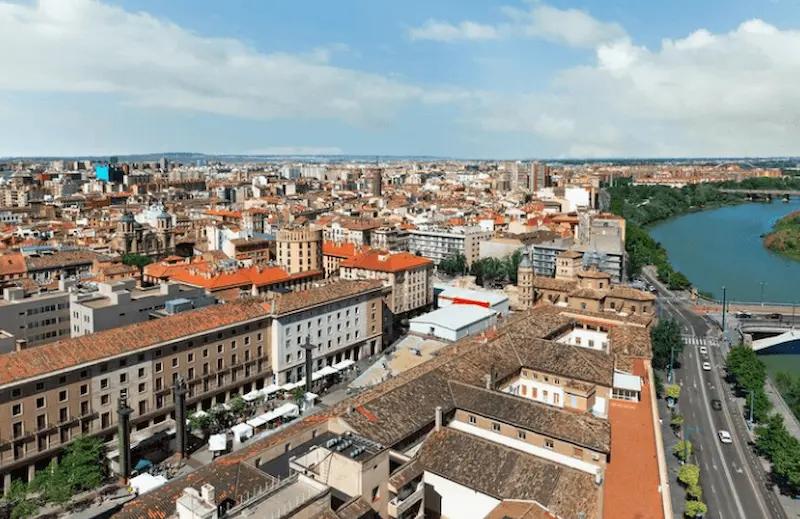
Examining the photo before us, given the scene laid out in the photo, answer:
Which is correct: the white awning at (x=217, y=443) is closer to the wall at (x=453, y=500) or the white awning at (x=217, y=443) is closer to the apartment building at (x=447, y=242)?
the wall at (x=453, y=500)

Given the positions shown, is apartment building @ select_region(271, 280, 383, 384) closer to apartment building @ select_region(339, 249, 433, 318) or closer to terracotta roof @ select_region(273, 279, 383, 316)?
terracotta roof @ select_region(273, 279, 383, 316)

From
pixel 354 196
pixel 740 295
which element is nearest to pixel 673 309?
pixel 740 295

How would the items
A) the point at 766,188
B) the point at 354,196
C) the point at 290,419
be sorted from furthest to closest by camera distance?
the point at 766,188, the point at 354,196, the point at 290,419

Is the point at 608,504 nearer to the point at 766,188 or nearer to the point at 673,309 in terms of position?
the point at 673,309

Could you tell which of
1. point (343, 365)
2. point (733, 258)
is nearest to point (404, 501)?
point (343, 365)

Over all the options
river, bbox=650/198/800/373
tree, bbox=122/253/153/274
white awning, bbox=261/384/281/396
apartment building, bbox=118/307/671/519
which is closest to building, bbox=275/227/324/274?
tree, bbox=122/253/153/274

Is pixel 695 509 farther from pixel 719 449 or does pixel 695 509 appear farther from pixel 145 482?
pixel 145 482
